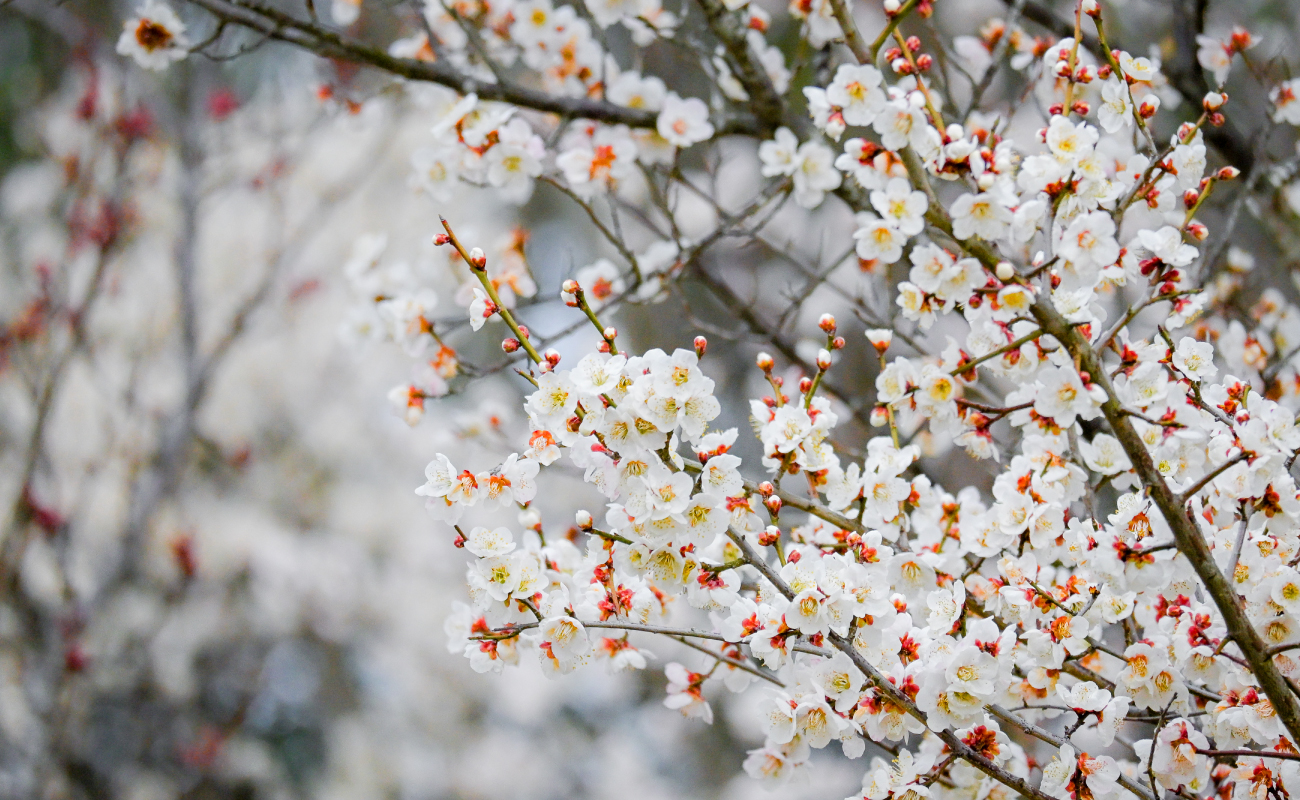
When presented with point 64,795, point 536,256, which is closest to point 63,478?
point 64,795

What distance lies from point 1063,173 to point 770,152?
832mm

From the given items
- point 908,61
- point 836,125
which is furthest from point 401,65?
point 908,61

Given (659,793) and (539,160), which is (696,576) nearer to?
(539,160)

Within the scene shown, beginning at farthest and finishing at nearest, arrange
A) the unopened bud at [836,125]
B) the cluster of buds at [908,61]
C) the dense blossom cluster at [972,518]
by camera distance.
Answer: the unopened bud at [836,125] → the cluster of buds at [908,61] → the dense blossom cluster at [972,518]

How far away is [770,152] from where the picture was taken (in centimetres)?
196

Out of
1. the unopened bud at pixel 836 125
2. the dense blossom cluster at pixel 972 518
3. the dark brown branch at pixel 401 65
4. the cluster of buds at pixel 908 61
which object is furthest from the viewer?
the dark brown branch at pixel 401 65

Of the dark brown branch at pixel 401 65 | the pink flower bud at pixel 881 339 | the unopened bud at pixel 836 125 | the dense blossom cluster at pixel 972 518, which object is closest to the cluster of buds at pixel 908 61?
the dense blossom cluster at pixel 972 518

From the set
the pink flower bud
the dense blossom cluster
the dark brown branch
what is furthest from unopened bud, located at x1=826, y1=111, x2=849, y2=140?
the dark brown branch

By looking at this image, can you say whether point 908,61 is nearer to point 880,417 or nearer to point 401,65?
point 880,417

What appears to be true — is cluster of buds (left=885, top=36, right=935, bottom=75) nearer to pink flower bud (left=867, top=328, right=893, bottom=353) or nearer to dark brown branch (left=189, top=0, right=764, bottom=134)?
pink flower bud (left=867, top=328, right=893, bottom=353)

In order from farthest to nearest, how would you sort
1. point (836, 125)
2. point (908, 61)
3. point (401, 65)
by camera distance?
1. point (401, 65)
2. point (836, 125)
3. point (908, 61)

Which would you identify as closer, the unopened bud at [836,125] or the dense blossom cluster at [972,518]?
the dense blossom cluster at [972,518]

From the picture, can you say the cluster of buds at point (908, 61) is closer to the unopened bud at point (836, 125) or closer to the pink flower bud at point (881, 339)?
the unopened bud at point (836, 125)

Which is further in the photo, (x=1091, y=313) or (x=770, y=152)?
(x=770, y=152)
